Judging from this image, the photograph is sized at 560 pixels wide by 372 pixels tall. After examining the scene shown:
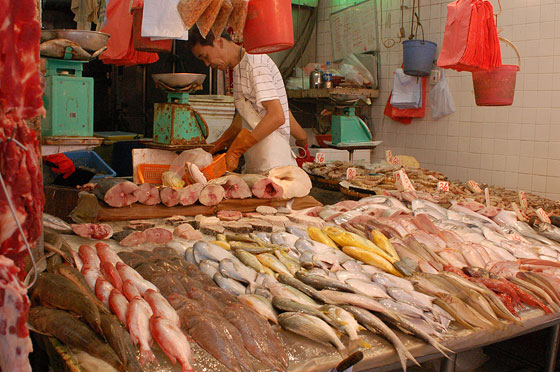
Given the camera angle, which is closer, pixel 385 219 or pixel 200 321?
pixel 200 321

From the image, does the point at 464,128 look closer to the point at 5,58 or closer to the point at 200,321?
the point at 200,321

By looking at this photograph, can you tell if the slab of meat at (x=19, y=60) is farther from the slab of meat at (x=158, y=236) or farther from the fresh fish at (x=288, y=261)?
the slab of meat at (x=158, y=236)

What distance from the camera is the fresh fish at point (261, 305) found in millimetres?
2217

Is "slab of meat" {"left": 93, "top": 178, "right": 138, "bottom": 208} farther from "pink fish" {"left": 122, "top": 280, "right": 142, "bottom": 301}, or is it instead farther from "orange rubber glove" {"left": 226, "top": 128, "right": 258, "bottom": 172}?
"pink fish" {"left": 122, "top": 280, "right": 142, "bottom": 301}

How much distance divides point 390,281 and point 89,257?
148 cm

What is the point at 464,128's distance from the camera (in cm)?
797

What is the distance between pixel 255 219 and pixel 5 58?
8.23ft

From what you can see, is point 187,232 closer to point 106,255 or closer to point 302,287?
point 106,255

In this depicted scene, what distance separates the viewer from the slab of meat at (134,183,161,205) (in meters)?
3.72

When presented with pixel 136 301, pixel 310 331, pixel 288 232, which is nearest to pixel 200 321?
pixel 136 301

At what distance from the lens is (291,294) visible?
7.73ft

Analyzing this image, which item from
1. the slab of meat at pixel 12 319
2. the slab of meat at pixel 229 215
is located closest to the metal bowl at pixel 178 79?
the slab of meat at pixel 229 215

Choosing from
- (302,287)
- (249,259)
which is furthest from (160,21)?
(302,287)

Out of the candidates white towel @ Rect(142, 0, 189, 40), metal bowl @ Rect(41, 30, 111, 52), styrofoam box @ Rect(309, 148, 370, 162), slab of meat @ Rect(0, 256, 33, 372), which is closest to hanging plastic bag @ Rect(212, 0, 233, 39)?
white towel @ Rect(142, 0, 189, 40)
